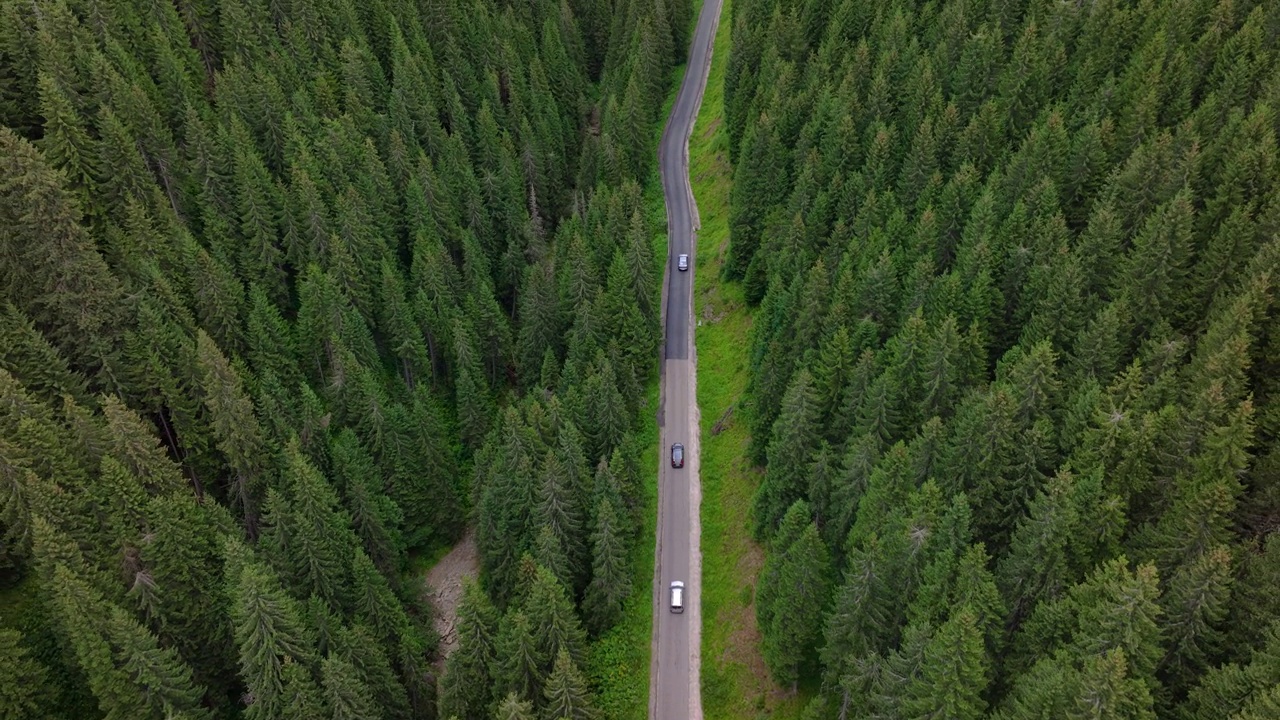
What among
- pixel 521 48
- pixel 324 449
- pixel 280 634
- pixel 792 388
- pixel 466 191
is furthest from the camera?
pixel 521 48

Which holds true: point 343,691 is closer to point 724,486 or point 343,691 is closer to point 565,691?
point 565,691

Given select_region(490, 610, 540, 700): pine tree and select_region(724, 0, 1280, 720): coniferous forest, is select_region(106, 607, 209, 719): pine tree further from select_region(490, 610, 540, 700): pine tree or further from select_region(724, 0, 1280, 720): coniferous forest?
select_region(724, 0, 1280, 720): coniferous forest

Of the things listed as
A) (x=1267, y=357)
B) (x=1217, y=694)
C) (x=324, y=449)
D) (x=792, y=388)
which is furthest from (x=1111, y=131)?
(x=324, y=449)

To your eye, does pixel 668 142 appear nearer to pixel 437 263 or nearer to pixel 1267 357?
pixel 437 263

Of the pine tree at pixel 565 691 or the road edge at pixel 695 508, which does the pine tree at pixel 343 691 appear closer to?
the pine tree at pixel 565 691

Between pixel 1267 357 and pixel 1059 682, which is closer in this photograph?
pixel 1059 682

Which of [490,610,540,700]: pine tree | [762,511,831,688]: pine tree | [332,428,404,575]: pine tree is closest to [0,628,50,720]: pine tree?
[332,428,404,575]: pine tree
